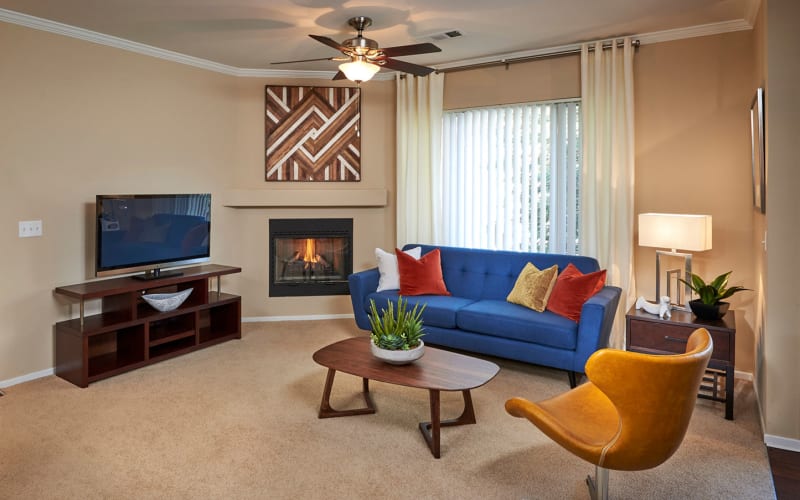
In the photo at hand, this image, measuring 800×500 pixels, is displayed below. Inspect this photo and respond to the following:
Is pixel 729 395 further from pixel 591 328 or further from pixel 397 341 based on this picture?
pixel 397 341

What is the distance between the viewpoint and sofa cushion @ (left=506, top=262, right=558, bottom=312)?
4164 mm

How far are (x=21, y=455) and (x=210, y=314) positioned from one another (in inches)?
95.3

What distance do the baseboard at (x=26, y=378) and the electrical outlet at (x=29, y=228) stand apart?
102 cm

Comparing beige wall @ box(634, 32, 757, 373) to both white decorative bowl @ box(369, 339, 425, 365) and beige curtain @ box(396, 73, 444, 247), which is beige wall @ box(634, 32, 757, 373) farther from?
white decorative bowl @ box(369, 339, 425, 365)

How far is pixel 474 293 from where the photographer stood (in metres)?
4.78

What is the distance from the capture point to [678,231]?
3730 millimetres

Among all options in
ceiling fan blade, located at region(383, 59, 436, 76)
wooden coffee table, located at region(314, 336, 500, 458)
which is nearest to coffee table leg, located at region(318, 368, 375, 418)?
wooden coffee table, located at region(314, 336, 500, 458)

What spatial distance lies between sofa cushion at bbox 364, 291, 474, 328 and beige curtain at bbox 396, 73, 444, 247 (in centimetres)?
98

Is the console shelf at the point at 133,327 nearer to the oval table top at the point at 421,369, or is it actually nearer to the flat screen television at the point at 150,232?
the flat screen television at the point at 150,232

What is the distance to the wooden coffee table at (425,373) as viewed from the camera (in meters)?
2.83

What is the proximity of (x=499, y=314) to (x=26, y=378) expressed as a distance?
352 cm

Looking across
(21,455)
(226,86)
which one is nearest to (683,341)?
(21,455)

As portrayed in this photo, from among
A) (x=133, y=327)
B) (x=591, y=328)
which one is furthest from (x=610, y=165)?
(x=133, y=327)

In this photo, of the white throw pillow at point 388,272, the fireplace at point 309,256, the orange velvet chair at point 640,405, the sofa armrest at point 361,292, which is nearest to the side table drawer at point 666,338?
the orange velvet chair at point 640,405
